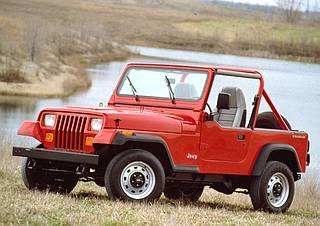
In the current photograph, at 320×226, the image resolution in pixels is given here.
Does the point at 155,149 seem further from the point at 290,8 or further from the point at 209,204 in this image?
the point at 290,8

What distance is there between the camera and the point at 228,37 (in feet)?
373

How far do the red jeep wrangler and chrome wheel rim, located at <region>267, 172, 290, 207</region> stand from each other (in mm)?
13

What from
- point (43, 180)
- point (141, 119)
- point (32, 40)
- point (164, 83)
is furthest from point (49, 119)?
point (32, 40)

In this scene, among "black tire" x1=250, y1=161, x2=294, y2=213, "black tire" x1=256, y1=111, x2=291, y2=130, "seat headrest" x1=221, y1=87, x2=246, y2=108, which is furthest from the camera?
"black tire" x1=256, y1=111, x2=291, y2=130

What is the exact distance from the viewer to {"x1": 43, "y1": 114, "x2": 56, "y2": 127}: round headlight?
1162 cm

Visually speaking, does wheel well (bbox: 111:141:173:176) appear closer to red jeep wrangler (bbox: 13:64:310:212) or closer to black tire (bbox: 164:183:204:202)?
red jeep wrangler (bbox: 13:64:310:212)

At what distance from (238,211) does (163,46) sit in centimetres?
9527

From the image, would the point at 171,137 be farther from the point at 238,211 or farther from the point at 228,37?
the point at 228,37

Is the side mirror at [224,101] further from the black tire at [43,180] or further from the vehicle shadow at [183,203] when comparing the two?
the black tire at [43,180]

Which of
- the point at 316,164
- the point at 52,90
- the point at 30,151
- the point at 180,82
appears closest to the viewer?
the point at 30,151

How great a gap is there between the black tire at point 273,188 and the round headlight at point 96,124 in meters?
2.37

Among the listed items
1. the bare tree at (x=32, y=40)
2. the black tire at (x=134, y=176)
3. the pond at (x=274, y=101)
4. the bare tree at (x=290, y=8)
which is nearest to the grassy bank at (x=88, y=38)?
the bare tree at (x=32, y=40)

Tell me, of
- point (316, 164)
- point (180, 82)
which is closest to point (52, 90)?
point (316, 164)

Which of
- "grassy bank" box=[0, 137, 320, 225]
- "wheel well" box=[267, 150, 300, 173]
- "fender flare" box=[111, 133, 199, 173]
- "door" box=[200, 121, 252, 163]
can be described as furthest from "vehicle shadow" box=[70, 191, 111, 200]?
"wheel well" box=[267, 150, 300, 173]
